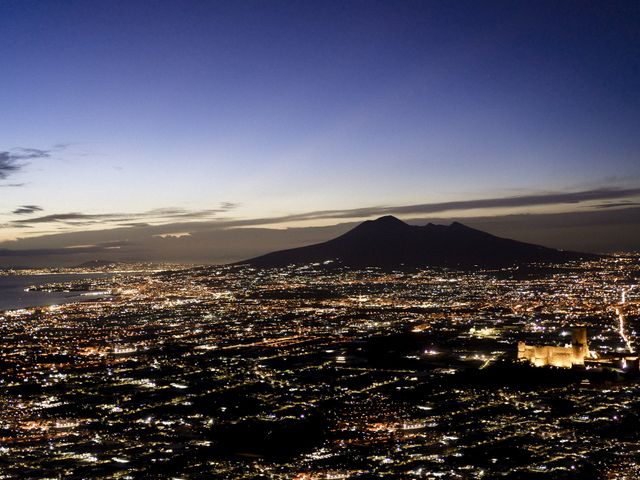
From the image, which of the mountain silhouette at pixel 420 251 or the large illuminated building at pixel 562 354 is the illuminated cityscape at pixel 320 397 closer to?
the large illuminated building at pixel 562 354

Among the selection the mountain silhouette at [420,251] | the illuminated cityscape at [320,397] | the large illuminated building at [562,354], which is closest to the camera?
the illuminated cityscape at [320,397]

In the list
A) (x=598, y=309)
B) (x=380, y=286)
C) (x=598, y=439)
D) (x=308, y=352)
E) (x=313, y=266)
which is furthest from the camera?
(x=313, y=266)

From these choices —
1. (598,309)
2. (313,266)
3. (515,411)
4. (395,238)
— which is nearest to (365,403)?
(515,411)

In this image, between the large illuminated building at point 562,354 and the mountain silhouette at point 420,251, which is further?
the mountain silhouette at point 420,251

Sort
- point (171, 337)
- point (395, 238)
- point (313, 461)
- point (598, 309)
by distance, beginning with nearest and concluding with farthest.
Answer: point (313, 461) → point (171, 337) → point (598, 309) → point (395, 238)

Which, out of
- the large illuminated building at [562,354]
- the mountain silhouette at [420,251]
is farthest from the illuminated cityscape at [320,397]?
the mountain silhouette at [420,251]

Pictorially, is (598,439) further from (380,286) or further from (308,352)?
(380,286)

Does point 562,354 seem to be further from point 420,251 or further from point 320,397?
point 420,251

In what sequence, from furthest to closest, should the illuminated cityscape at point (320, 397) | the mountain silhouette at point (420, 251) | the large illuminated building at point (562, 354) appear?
the mountain silhouette at point (420, 251), the large illuminated building at point (562, 354), the illuminated cityscape at point (320, 397)
